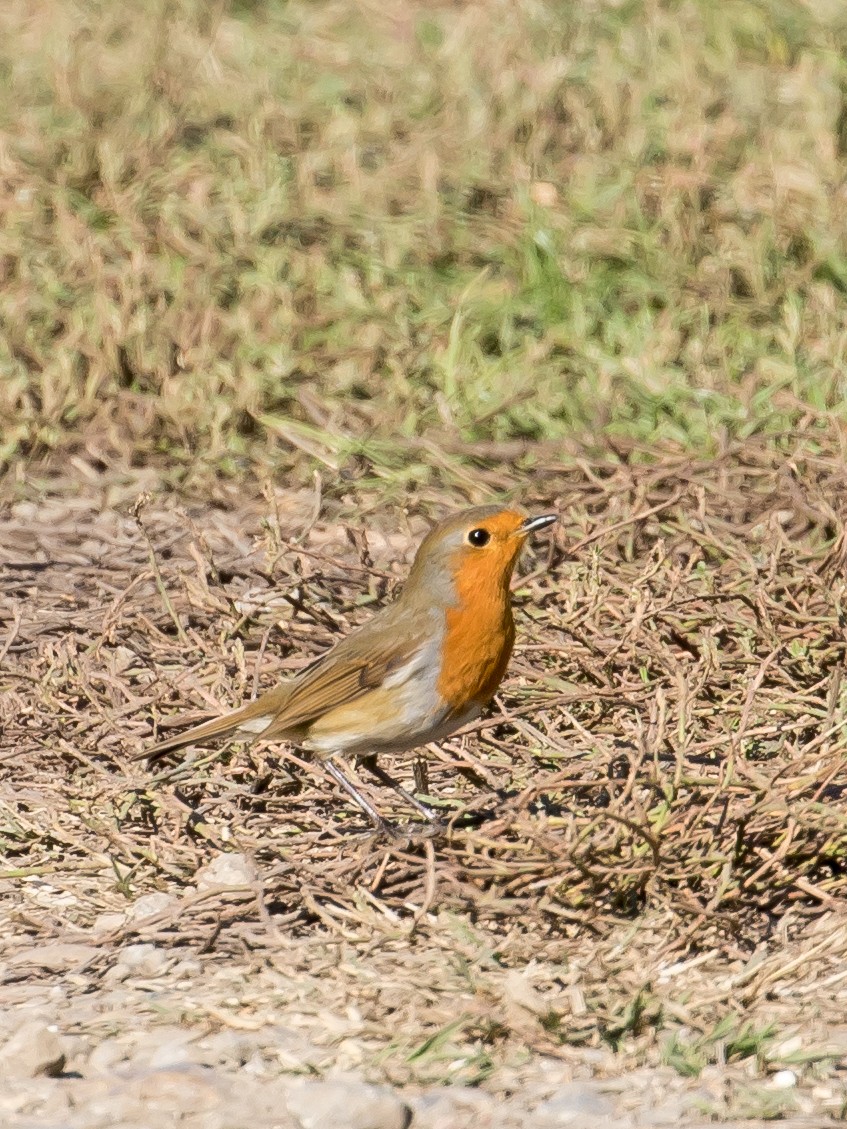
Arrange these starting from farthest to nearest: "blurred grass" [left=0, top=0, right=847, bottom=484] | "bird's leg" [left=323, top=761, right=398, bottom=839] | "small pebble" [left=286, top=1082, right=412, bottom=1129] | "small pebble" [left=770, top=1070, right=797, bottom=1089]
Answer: "blurred grass" [left=0, top=0, right=847, bottom=484]
"bird's leg" [left=323, top=761, right=398, bottom=839]
"small pebble" [left=770, top=1070, right=797, bottom=1089]
"small pebble" [left=286, top=1082, right=412, bottom=1129]

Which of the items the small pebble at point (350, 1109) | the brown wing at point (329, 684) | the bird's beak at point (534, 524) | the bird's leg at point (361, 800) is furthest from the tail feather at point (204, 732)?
the small pebble at point (350, 1109)

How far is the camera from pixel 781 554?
18.6 feet

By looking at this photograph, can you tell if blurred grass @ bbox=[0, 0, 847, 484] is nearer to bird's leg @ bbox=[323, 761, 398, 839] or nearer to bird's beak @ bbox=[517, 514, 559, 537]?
bird's beak @ bbox=[517, 514, 559, 537]

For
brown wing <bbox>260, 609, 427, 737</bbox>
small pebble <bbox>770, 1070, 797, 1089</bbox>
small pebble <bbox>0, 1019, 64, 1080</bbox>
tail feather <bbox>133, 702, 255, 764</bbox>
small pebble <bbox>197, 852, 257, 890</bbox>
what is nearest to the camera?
small pebble <bbox>770, 1070, 797, 1089</bbox>

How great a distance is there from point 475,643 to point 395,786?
48 centimetres

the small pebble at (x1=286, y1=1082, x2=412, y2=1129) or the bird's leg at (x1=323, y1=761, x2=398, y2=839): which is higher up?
the small pebble at (x1=286, y1=1082, x2=412, y2=1129)

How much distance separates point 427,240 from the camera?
7.77 meters

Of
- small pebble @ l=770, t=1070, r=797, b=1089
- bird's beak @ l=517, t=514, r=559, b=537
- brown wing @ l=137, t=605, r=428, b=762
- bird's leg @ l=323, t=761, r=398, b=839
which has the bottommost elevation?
bird's leg @ l=323, t=761, r=398, b=839

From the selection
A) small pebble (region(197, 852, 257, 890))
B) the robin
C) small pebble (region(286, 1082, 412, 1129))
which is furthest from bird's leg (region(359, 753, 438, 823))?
small pebble (region(286, 1082, 412, 1129))

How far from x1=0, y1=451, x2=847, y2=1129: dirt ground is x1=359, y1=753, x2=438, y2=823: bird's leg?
0.07 meters

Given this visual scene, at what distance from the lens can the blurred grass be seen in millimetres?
6992

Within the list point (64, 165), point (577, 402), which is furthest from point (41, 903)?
point (64, 165)

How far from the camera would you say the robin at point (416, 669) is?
179 inches

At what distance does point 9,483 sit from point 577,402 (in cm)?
203
